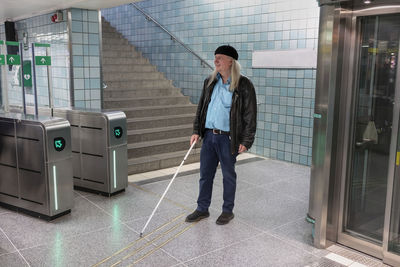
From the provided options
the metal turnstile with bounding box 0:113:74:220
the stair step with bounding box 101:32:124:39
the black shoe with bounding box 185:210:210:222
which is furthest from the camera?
the stair step with bounding box 101:32:124:39

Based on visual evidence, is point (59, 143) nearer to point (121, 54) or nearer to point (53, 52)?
point (53, 52)

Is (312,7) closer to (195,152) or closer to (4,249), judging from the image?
(195,152)

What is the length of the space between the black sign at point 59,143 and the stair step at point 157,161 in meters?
1.86

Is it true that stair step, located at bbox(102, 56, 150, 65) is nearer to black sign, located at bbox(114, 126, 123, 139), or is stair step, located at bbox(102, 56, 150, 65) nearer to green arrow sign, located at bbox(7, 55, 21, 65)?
green arrow sign, located at bbox(7, 55, 21, 65)

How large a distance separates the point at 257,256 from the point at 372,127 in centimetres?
148

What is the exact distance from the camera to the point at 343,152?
11.3ft

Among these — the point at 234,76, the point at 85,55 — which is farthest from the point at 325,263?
the point at 85,55

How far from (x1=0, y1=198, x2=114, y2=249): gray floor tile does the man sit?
4.01 feet

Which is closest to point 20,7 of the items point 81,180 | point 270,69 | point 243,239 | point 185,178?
point 81,180

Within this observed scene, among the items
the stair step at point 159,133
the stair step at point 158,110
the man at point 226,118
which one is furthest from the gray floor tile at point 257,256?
the stair step at point 158,110

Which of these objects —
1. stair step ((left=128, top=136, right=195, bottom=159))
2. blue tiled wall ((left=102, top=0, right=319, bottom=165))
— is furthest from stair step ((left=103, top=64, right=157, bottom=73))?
stair step ((left=128, top=136, right=195, bottom=159))

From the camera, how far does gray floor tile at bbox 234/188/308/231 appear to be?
4.10 metres

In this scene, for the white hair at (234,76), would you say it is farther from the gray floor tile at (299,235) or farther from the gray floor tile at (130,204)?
the gray floor tile at (130,204)

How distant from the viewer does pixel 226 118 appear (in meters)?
3.79
